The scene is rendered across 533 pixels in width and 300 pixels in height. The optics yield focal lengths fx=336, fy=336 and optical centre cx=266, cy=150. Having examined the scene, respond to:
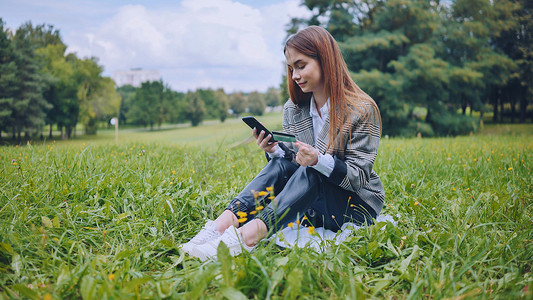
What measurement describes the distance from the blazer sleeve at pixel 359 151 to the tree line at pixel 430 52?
10007mm

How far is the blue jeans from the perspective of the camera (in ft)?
5.43

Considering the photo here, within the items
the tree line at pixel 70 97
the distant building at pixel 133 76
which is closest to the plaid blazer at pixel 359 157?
the tree line at pixel 70 97

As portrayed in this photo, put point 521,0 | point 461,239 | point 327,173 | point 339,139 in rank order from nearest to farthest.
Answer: point 461,239
point 327,173
point 339,139
point 521,0

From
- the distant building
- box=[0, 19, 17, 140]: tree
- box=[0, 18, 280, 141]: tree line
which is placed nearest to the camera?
box=[0, 19, 17, 140]: tree

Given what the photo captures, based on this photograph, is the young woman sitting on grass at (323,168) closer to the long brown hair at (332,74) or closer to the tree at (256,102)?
the long brown hair at (332,74)

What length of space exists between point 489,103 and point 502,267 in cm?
1817

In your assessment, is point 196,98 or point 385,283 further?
point 196,98

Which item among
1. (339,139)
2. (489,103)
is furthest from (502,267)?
(489,103)

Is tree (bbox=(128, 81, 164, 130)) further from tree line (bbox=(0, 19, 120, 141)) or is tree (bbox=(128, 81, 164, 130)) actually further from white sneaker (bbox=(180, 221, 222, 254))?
white sneaker (bbox=(180, 221, 222, 254))

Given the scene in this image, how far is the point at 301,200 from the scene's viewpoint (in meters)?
1.66

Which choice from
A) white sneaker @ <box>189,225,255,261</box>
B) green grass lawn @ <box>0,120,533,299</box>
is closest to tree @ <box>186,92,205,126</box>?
green grass lawn @ <box>0,120,533,299</box>

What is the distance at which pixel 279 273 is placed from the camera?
1.23m

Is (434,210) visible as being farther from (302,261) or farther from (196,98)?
(196,98)

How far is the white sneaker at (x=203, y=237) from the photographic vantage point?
5.33 ft
